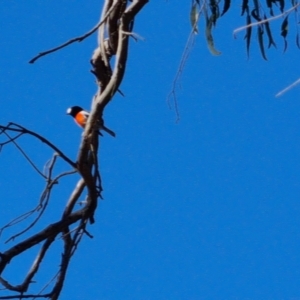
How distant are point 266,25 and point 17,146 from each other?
847 millimetres

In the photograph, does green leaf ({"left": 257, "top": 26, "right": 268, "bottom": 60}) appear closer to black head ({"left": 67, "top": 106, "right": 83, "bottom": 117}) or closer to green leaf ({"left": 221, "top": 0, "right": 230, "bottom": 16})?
green leaf ({"left": 221, "top": 0, "right": 230, "bottom": 16})

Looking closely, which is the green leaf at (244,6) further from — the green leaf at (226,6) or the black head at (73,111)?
the black head at (73,111)

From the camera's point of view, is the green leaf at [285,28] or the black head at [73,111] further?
the black head at [73,111]

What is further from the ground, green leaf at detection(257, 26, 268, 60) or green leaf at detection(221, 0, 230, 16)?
green leaf at detection(221, 0, 230, 16)

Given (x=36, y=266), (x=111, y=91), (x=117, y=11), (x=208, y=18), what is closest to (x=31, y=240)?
(x=36, y=266)

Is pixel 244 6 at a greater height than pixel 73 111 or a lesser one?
lesser

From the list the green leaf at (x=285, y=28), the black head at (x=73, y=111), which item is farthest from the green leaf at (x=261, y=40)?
the black head at (x=73, y=111)

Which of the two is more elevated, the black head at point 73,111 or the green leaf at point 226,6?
the black head at point 73,111

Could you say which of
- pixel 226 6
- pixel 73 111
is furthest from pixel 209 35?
pixel 73 111

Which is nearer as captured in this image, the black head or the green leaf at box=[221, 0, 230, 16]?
the green leaf at box=[221, 0, 230, 16]

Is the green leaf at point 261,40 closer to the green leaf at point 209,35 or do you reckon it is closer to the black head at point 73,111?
the green leaf at point 209,35

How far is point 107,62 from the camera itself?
5.80 feet

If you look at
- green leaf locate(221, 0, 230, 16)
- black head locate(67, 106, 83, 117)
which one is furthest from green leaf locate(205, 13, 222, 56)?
black head locate(67, 106, 83, 117)

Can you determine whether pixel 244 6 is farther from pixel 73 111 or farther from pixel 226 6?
pixel 73 111
